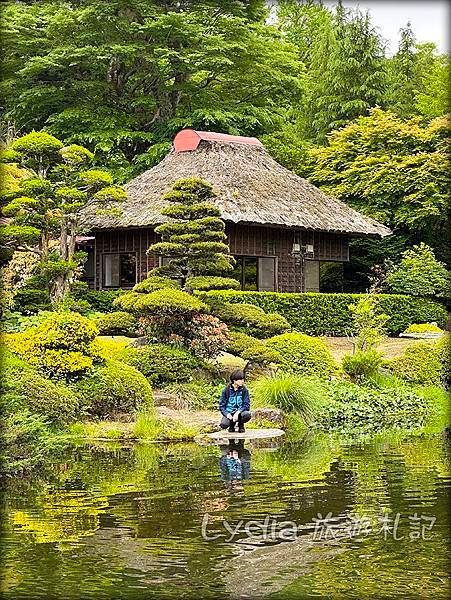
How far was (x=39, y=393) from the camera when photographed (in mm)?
13469

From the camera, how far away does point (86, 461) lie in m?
12.1

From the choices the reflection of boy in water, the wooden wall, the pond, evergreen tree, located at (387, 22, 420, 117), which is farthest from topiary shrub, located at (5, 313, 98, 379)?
evergreen tree, located at (387, 22, 420, 117)

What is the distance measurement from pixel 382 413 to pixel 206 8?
25.0 meters

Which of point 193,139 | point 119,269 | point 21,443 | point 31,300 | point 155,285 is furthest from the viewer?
point 193,139

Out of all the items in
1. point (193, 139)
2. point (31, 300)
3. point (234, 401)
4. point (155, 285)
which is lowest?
point (234, 401)

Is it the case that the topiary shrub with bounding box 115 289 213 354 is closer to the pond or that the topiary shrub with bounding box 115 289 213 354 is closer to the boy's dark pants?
the boy's dark pants

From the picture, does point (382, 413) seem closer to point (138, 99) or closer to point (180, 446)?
point (180, 446)

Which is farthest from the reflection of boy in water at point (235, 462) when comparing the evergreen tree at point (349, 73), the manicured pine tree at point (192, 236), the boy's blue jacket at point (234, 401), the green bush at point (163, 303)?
the evergreen tree at point (349, 73)

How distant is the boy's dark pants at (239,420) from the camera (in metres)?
14.3

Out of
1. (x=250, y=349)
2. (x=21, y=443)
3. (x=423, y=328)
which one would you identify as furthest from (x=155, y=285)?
(x=423, y=328)

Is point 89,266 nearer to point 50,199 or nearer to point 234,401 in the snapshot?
point 50,199

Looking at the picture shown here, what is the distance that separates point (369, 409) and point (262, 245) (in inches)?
499

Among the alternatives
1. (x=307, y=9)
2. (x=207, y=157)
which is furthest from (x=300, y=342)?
(x=307, y=9)

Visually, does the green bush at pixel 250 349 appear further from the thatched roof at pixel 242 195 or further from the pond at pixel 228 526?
the thatched roof at pixel 242 195
